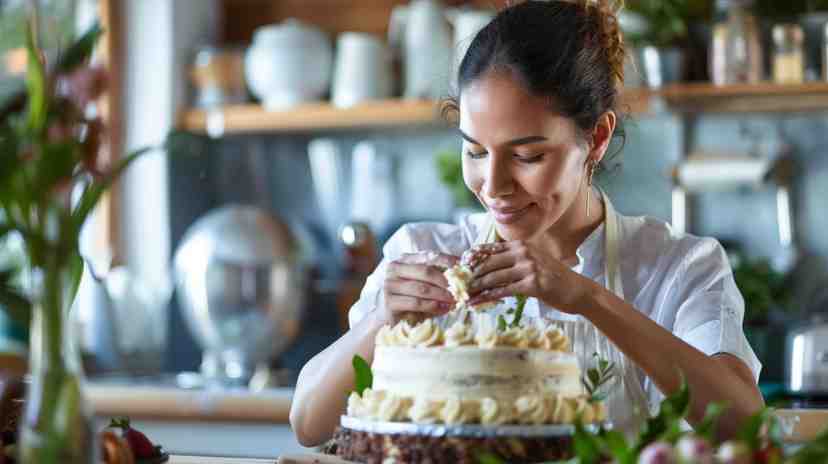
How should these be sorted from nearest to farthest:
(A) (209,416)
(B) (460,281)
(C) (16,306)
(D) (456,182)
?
(C) (16,306) < (B) (460,281) < (A) (209,416) < (D) (456,182)

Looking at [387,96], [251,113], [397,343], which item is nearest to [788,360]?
[387,96]

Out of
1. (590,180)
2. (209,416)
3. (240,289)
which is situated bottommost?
(209,416)

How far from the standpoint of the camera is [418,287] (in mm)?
1625

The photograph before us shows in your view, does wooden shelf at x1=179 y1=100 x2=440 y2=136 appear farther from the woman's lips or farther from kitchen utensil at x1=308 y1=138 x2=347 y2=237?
the woman's lips

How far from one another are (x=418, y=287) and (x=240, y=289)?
2140mm

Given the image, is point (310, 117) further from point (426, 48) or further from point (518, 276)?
point (518, 276)

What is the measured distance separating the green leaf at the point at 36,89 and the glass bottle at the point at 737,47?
8.74 ft

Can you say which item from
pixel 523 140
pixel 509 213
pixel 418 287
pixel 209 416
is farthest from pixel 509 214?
pixel 209 416

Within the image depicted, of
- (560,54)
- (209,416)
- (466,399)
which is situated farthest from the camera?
(209,416)

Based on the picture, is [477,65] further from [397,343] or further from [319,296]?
[319,296]

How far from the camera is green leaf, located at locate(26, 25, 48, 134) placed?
44.2 inches

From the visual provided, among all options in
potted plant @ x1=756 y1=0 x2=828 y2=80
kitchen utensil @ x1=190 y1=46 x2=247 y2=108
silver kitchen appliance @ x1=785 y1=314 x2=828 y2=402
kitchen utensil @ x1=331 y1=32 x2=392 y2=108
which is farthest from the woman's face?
kitchen utensil @ x1=190 y1=46 x2=247 y2=108

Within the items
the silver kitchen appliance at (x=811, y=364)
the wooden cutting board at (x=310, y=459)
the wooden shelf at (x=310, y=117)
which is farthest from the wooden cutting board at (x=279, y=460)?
the wooden shelf at (x=310, y=117)

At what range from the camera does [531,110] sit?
1.79 m
